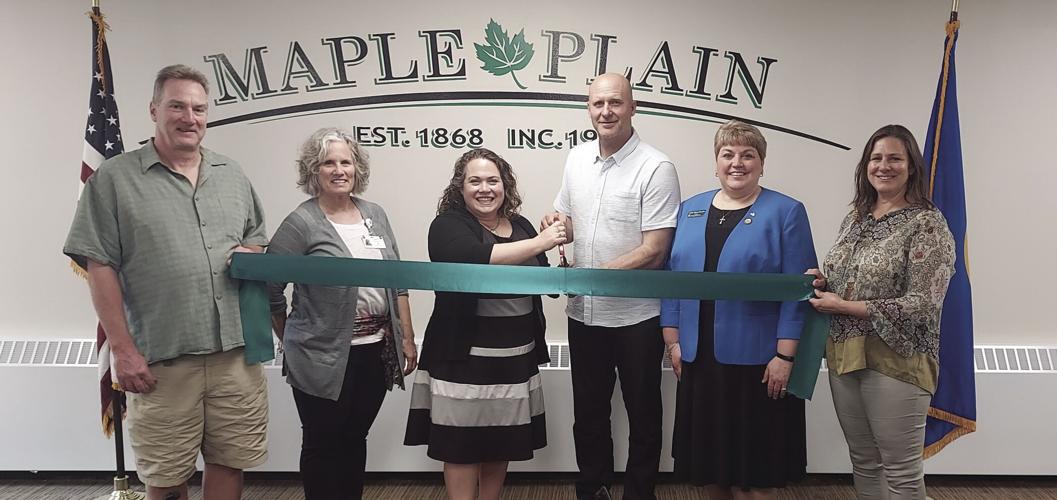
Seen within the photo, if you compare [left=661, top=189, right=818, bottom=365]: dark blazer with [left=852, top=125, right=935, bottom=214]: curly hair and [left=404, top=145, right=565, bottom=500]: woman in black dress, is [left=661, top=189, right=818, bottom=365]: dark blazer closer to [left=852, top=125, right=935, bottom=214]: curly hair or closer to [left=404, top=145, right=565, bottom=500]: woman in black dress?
[left=852, top=125, right=935, bottom=214]: curly hair

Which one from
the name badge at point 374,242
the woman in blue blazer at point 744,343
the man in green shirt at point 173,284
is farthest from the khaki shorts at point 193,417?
the woman in blue blazer at point 744,343

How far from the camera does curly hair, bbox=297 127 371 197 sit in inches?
99.9

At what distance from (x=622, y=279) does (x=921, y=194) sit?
106cm

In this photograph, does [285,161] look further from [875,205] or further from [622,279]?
[875,205]

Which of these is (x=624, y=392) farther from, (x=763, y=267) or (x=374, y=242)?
(x=374, y=242)

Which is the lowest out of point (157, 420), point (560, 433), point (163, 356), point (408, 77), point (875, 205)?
point (560, 433)

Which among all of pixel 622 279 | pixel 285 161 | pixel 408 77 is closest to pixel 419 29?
pixel 408 77

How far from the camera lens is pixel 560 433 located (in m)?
3.66

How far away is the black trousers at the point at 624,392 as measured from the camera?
9.30ft

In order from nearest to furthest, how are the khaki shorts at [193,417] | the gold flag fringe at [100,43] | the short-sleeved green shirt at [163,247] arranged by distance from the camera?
1. the short-sleeved green shirt at [163,247]
2. the khaki shorts at [193,417]
3. the gold flag fringe at [100,43]

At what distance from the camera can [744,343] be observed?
252cm

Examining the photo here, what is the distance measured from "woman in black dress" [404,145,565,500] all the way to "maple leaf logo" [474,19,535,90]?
1.17 meters

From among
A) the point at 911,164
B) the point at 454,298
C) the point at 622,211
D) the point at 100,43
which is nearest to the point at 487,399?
the point at 454,298

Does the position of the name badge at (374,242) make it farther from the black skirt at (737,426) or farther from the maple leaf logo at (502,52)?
the maple leaf logo at (502,52)
